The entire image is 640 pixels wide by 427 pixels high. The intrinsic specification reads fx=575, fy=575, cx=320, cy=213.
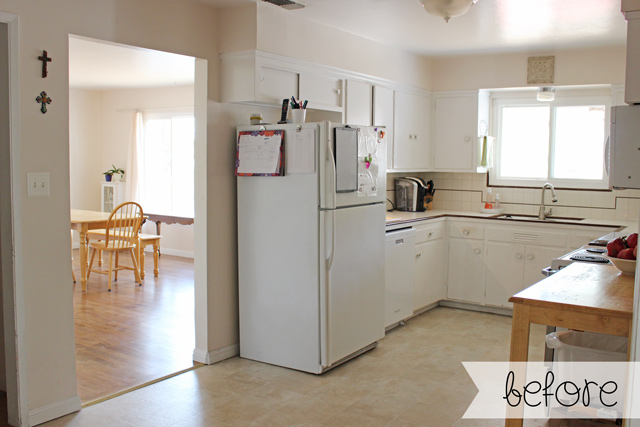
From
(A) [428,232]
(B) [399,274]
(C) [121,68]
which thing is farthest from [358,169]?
(C) [121,68]

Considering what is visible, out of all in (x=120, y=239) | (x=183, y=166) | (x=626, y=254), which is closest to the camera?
(x=626, y=254)

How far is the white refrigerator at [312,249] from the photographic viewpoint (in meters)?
3.41

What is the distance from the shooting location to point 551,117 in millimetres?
5250

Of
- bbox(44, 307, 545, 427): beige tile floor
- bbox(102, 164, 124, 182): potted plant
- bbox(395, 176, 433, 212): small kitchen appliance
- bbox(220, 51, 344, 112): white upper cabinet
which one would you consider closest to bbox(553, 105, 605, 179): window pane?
bbox(395, 176, 433, 212): small kitchen appliance

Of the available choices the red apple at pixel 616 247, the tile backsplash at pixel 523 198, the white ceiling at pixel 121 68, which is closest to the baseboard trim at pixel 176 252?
the white ceiling at pixel 121 68

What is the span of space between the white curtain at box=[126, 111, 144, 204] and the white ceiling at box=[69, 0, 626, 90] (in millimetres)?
2395

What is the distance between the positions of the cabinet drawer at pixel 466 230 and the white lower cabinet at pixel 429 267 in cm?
11

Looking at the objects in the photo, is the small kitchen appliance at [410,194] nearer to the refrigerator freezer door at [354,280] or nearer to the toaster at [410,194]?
the toaster at [410,194]

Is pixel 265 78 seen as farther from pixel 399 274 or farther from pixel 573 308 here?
pixel 573 308

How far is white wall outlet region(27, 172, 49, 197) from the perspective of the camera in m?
2.67

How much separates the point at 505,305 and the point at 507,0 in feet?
8.43

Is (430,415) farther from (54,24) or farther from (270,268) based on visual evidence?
(54,24)

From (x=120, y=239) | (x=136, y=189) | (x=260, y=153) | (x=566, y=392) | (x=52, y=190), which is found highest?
(x=260, y=153)

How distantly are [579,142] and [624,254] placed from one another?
2926mm
